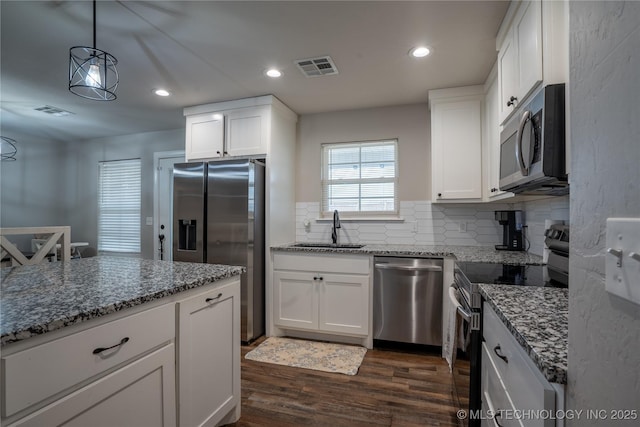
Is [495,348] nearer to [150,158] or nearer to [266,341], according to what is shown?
[266,341]

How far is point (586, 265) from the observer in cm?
52

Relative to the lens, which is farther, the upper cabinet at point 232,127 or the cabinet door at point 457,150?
the upper cabinet at point 232,127

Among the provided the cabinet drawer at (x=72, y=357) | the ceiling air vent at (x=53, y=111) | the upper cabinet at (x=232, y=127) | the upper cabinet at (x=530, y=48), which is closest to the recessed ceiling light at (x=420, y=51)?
the upper cabinet at (x=530, y=48)

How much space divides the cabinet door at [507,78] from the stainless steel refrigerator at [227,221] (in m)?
2.09

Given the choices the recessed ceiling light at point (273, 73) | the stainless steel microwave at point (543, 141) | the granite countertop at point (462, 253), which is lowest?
the granite countertop at point (462, 253)

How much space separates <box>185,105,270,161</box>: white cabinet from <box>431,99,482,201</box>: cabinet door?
5.53 feet

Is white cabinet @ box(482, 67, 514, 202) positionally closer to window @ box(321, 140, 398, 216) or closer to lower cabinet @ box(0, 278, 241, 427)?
window @ box(321, 140, 398, 216)

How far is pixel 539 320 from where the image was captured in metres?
0.91

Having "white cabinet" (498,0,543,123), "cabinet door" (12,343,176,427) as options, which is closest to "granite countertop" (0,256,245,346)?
"cabinet door" (12,343,176,427)

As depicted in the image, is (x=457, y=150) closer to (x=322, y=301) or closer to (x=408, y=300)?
(x=408, y=300)

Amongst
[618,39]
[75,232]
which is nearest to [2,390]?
[618,39]

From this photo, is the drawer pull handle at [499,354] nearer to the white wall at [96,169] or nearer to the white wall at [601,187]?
the white wall at [601,187]

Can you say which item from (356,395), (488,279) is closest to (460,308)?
(488,279)

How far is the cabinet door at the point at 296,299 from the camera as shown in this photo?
118 inches
